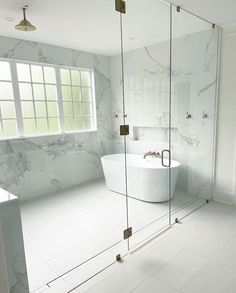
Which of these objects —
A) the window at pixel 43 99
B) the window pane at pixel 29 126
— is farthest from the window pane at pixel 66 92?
the window pane at pixel 29 126

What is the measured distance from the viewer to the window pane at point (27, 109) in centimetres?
381

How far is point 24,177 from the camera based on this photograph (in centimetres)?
380

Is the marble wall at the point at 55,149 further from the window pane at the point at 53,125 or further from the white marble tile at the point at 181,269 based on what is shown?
the white marble tile at the point at 181,269

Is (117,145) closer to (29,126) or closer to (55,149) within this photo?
(55,149)

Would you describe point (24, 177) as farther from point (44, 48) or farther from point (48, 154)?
point (44, 48)

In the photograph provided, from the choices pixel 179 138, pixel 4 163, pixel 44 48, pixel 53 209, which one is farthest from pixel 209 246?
pixel 44 48

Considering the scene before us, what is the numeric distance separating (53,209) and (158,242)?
5.64 ft

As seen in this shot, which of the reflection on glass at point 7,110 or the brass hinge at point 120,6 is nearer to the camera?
the brass hinge at point 120,6

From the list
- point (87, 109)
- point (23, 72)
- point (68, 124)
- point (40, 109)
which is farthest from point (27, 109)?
point (87, 109)

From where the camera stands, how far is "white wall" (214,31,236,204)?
10.5 feet

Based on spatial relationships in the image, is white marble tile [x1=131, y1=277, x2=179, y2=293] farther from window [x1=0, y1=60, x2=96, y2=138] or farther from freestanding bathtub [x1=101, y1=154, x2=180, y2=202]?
window [x1=0, y1=60, x2=96, y2=138]

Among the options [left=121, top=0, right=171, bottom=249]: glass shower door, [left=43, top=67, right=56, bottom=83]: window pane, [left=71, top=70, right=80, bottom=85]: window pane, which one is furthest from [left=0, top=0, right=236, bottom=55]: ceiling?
[left=71, top=70, right=80, bottom=85]: window pane

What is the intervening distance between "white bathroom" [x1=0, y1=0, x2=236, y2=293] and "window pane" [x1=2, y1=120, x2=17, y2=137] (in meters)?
0.02

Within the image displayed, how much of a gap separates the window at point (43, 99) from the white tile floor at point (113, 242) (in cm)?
132
